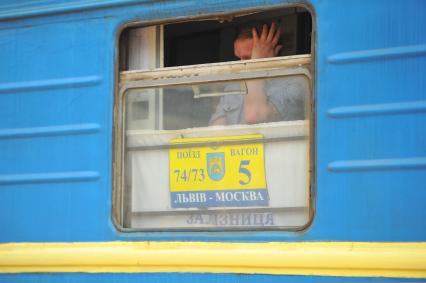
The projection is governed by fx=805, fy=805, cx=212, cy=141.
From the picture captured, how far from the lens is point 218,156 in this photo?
130 inches

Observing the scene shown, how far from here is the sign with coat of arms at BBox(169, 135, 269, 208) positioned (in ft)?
10.6

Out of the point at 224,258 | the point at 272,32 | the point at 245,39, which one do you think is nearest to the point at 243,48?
the point at 245,39

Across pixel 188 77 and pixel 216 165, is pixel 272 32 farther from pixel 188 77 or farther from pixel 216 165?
pixel 216 165

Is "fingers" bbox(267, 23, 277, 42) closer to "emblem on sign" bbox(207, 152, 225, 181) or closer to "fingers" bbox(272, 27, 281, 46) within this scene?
"fingers" bbox(272, 27, 281, 46)

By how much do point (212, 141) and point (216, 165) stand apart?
10 centimetres

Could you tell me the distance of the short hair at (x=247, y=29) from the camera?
3367mm

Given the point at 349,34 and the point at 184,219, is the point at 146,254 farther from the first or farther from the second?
the point at 349,34

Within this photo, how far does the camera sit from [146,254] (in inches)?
129

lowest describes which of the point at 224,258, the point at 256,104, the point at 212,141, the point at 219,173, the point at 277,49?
the point at 224,258

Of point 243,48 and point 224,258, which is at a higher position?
point 243,48

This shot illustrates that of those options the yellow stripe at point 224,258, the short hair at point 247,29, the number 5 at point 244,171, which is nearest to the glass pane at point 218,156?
the number 5 at point 244,171

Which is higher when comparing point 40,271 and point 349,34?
point 349,34

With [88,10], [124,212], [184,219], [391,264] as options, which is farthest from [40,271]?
[391,264]

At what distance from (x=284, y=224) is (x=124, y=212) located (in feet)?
2.36
